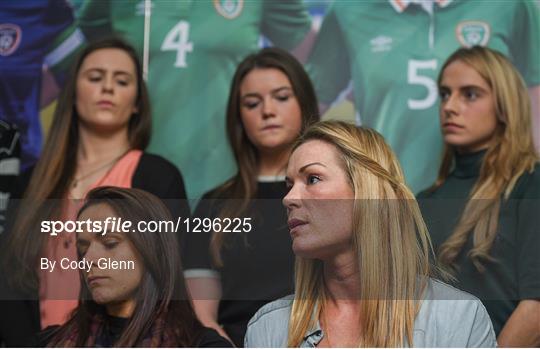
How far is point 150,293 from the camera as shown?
10.8ft

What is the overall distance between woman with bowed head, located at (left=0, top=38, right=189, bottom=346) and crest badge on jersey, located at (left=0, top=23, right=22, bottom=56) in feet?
0.86

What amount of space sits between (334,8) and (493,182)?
0.86 metres

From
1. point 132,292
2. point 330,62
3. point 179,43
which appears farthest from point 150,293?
point 330,62

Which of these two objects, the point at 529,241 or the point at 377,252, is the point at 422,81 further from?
the point at 377,252

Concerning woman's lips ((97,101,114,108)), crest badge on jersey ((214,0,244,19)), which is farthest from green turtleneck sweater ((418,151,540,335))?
woman's lips ((97,101,114,108))

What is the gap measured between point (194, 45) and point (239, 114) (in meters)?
0.33

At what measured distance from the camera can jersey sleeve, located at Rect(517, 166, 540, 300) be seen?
3.35m

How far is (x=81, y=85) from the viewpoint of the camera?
368cm

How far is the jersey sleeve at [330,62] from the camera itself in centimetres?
377

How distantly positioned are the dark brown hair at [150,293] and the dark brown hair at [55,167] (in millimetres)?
202

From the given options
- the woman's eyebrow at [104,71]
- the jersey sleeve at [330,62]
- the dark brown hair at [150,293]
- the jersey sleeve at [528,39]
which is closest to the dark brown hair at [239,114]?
the jersey sleeve at [330,62]

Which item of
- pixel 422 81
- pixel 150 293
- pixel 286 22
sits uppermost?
pixel 286 22

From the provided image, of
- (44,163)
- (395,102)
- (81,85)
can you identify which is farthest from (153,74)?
(395,102)

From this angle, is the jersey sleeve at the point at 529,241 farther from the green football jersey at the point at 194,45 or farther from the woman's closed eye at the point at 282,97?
the green football jersey at the point at 194,45
